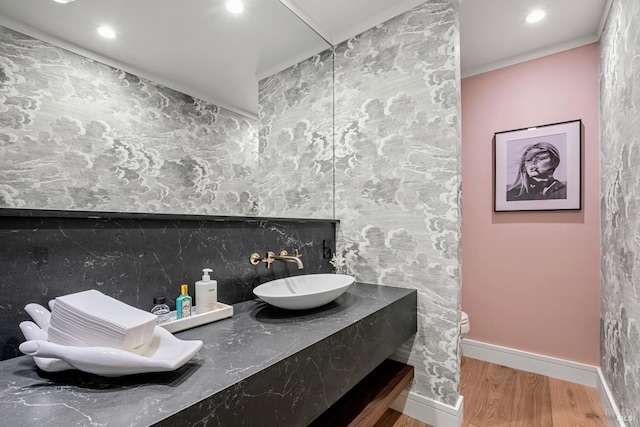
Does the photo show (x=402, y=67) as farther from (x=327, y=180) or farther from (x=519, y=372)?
(x=519, y=372)

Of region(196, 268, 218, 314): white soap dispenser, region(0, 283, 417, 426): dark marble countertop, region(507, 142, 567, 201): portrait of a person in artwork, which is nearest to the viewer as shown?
region(0, 283, 417, 426): dark marble countertop

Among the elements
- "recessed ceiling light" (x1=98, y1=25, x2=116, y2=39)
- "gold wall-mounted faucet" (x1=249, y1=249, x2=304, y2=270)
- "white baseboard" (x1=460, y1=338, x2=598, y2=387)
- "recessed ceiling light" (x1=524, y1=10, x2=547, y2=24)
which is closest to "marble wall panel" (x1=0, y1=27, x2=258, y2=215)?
"recessed ceiling light" (x1=98, y1=25, x2=116, y2=39)

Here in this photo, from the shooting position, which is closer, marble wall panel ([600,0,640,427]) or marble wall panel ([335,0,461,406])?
marble wall panel ([600,0,640,427])

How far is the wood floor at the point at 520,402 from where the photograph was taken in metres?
1.76

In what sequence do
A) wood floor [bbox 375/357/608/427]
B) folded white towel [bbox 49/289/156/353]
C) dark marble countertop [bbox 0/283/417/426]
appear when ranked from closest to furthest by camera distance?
1. dark marble countertop [bbox 0/283/417/426]
2. folded white towel [bbox 49/289/156/353]
3. wood floor [bbox 375/357/608/427]

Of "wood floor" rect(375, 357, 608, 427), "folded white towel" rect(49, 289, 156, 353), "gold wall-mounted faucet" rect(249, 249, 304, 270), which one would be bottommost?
"wood floor" rect(375, 357, 608, 427)

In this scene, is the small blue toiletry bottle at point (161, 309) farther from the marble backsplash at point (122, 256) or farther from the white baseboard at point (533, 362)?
the white baseboard at point (533, 362)

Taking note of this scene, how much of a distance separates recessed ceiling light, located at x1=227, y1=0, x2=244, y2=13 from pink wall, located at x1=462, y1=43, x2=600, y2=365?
6.66 feet

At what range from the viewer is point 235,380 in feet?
2.43

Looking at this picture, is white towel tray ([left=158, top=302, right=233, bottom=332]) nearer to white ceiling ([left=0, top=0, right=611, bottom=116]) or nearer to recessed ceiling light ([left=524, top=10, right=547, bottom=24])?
white ceiling ([left=0, top=0, right=611, bottom=116])

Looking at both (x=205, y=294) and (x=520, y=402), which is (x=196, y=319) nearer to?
(x=205, y=294)

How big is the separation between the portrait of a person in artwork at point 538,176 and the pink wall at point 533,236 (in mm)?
142

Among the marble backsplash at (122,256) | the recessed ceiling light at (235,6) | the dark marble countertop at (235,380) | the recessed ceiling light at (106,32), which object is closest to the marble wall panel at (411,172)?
the dark marble countertop at (235,380)

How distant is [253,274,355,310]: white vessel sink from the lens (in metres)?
1.23
